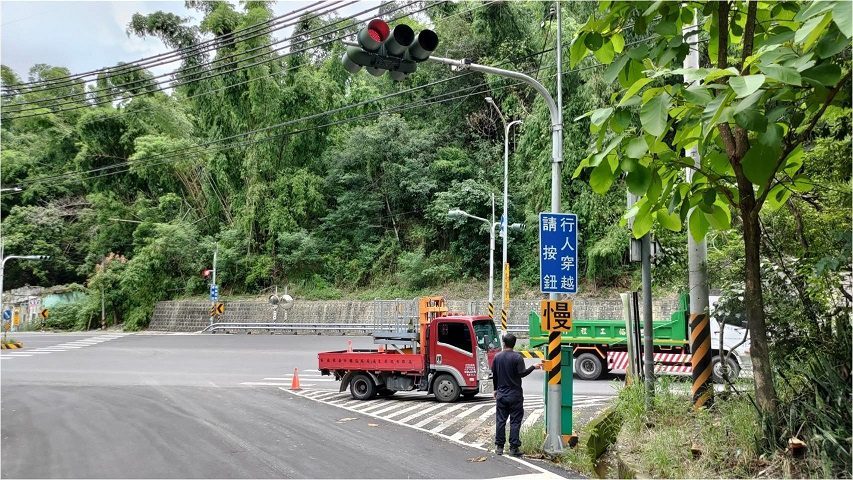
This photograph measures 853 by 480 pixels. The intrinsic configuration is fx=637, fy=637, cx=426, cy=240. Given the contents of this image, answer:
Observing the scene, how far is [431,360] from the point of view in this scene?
47.5 ft

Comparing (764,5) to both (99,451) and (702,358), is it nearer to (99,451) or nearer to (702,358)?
(702,358)

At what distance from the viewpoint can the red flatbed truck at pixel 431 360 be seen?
14.3 m

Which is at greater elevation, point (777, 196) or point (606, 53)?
point (606, 53)

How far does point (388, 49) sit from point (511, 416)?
529cm

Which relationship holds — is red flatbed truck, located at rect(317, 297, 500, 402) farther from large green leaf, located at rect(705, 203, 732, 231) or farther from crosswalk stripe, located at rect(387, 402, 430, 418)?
large green leaf, located at rect(705, 203, 732, 231)

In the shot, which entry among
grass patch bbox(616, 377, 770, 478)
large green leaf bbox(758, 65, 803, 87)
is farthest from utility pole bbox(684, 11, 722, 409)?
large green leaf bbox(758, 65, 803, 87)

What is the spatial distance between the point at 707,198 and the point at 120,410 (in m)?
12.4

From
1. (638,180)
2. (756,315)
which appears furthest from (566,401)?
(638,180)

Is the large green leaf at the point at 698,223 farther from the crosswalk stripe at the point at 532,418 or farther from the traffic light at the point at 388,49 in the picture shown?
the crosswalk stripe at the point at 532,418

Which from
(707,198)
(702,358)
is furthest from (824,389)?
(702,358)

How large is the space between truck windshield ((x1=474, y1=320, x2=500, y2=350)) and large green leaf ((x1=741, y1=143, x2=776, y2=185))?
955cm

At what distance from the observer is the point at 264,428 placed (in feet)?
36.6

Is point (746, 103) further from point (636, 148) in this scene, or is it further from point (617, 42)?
point (617, 42)

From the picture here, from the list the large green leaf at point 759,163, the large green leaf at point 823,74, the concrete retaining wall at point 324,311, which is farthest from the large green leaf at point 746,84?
the concrete retaining wall at point 324,311
